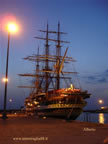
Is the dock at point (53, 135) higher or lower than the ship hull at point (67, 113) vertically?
higher

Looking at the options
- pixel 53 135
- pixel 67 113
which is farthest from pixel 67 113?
pixel 53 135

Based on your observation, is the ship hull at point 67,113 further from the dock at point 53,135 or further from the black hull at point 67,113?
the dock at point 53,135

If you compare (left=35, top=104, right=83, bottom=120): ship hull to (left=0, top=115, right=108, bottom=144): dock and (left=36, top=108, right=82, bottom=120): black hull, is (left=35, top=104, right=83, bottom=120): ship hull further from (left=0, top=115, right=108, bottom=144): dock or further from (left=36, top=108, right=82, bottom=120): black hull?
(left=0, top=115, right=108, bottom=144): dock

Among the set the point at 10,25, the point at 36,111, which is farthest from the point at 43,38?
the point at 10,25

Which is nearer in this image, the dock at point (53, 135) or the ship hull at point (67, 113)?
the dock at point (53, 135)

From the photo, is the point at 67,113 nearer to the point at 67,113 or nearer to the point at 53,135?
the point at 67,113

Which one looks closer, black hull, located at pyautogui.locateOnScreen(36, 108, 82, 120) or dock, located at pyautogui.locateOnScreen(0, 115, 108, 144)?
dock, located at pyautogui.locateOnScreen(0, 115, 108, 144)

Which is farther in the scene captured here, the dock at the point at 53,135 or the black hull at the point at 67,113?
the black hull at the point at 67,113

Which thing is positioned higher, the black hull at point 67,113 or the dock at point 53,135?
the dock at point 53,135

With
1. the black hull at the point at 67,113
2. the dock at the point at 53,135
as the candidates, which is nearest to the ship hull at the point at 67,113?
the black hull at the point at 67,113

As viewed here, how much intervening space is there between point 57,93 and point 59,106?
3.34 m

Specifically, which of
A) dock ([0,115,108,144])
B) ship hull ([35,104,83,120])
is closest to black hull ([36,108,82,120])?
ship hull ([35,104,83,120])

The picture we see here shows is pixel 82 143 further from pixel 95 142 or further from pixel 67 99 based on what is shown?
pixel 67 99

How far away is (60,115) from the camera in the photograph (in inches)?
1610
